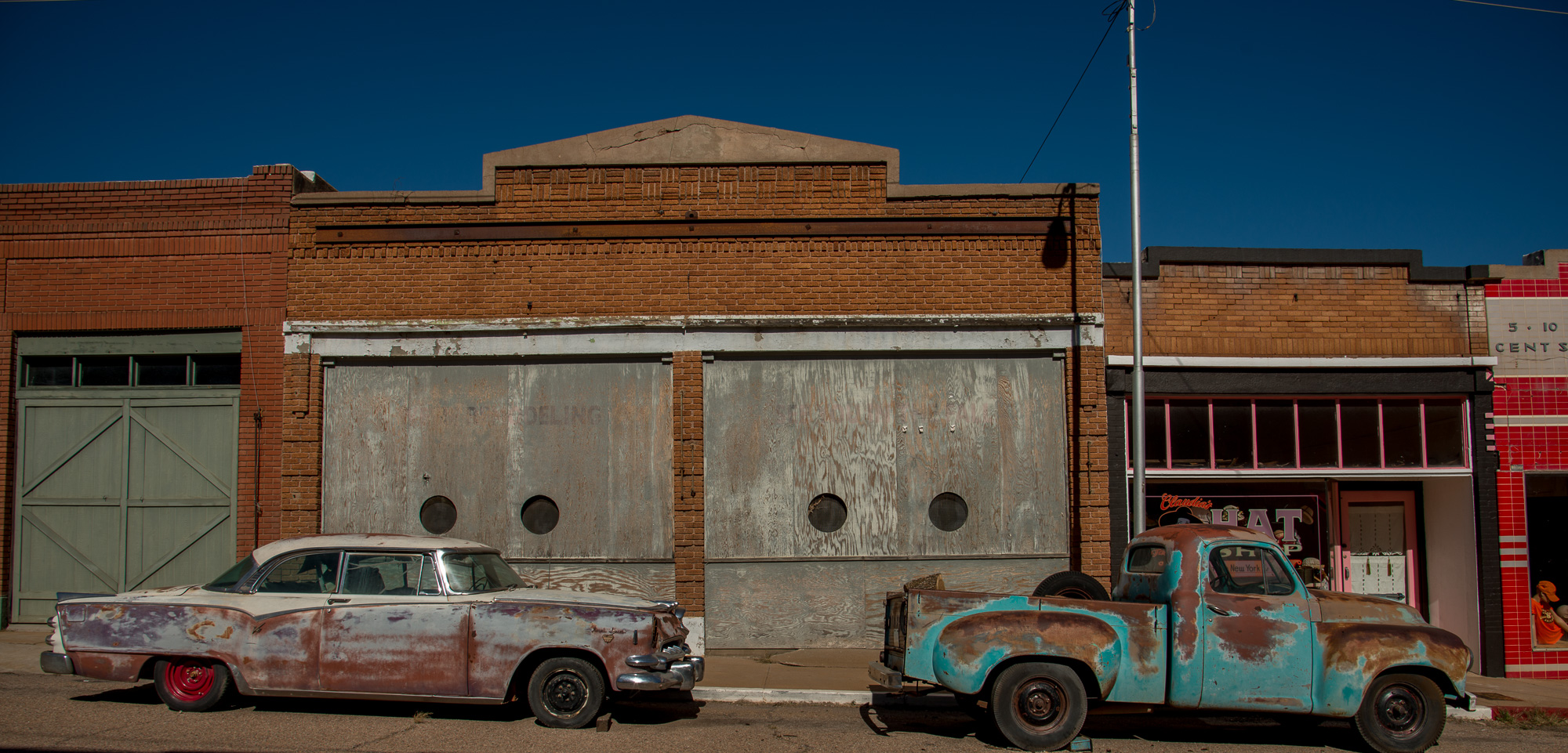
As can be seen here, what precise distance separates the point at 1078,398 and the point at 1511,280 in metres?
5.74

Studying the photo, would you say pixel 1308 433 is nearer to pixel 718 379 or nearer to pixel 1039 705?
pixel 1039 705

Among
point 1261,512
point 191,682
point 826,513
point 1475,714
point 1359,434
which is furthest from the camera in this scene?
point 1261,512

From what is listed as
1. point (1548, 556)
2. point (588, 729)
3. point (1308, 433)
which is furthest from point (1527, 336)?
point (588, 729)

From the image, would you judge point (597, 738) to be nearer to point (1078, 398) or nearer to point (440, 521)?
point (440, 521)

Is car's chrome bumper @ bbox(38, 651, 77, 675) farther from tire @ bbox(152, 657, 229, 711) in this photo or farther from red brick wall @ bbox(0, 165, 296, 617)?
red brick wall @ bbox(0, 165, 296, 617)

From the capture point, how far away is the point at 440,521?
11.4 m

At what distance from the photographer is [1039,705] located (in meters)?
7.10

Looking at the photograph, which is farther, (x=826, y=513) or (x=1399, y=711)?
(x=826, y=513)

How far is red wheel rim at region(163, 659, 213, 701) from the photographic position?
7.45 m

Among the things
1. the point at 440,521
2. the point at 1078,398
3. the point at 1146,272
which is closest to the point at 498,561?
the point at 440,521

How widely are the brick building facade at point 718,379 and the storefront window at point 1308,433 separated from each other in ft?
3.84

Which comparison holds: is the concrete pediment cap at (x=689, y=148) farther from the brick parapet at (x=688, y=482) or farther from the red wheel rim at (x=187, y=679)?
the red wheel rim at (x=187, y=679)

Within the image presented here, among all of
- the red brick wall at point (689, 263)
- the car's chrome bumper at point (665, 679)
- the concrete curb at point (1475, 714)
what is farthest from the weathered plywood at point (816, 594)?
the concrete curb at point (1475, 714)

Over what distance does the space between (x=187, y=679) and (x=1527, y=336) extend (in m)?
14.8
